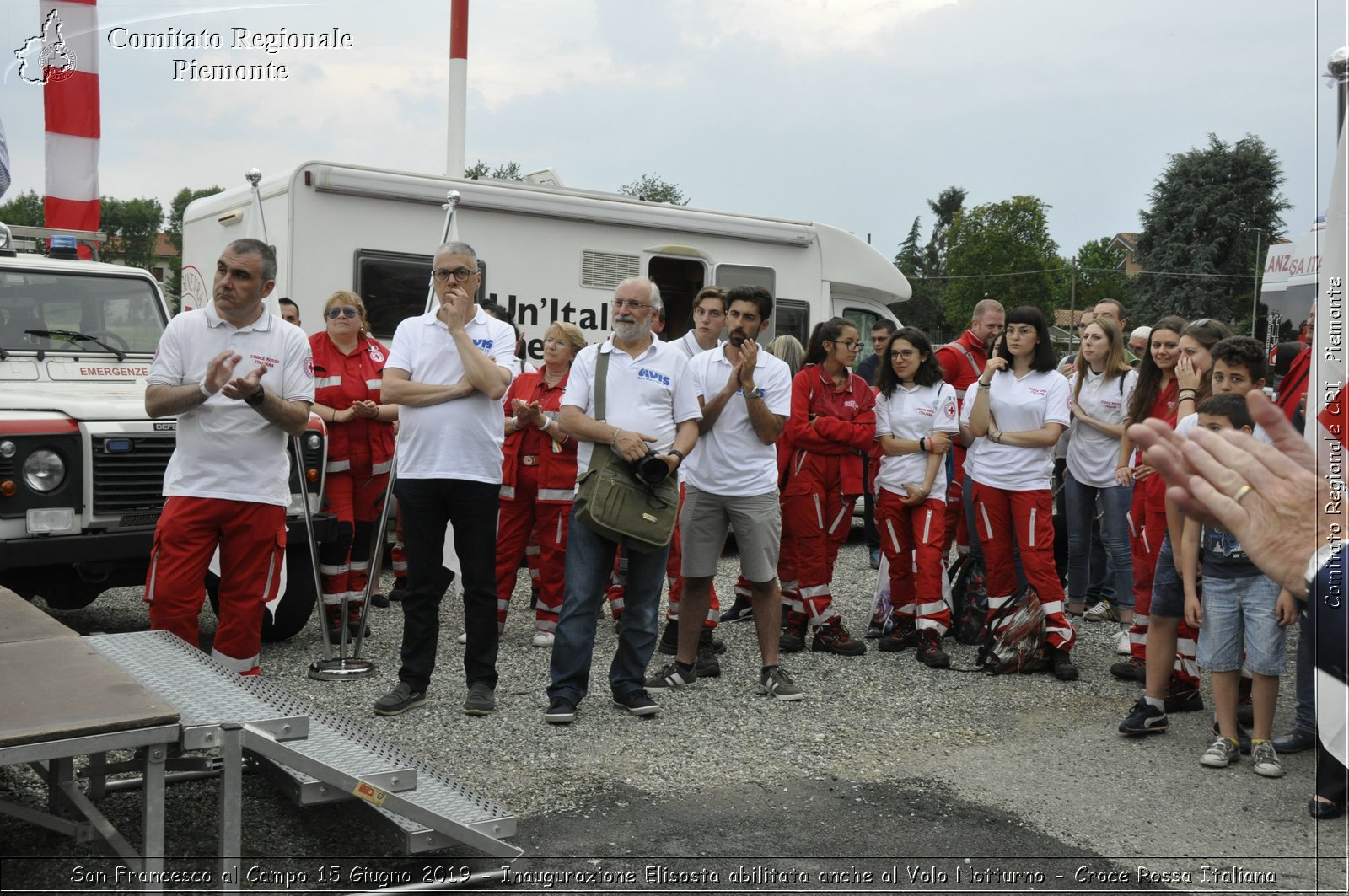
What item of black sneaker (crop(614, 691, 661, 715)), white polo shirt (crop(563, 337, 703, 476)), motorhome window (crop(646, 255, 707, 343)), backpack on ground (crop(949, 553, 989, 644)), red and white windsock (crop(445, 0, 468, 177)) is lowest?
black sneaker (crop(614, 691, 661, 715))

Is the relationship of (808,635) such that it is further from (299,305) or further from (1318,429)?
(1318,429)

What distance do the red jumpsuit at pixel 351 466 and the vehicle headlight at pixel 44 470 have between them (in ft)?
4.87

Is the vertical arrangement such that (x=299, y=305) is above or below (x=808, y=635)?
above

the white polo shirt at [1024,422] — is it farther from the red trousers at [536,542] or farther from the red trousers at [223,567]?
the red trousers at [223,567]

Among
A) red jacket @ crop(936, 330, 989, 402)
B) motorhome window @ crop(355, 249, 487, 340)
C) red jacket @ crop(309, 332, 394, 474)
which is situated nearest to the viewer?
red jacket @ crop(309, 332, 394, 474)

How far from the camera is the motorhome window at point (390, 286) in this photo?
354 inches

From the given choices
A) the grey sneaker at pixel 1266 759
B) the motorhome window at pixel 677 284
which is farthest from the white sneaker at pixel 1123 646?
the motorhome window at pixel 677 284

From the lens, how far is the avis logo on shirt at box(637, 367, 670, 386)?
549 cm

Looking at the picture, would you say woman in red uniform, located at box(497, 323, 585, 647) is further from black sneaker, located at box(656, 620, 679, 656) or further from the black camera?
the black camera

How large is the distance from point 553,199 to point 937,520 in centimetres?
456

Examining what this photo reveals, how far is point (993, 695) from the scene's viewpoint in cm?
612

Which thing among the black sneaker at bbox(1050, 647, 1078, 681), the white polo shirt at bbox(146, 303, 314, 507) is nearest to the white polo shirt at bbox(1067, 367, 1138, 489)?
the black sneaker at bbox(1050, 647, 1078, 681)

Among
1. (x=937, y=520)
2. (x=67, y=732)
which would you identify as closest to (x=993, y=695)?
(x=937, y=520)

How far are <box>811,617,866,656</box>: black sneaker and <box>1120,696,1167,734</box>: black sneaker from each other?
1.84 meters
